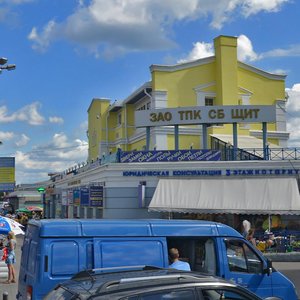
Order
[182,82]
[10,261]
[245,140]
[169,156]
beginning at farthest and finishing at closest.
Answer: [182,82] < [245,140] < [169,156] < [10,261]

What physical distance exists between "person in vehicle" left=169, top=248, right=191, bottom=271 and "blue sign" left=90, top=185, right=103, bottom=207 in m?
19.3

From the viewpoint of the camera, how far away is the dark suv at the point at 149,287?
4891mm

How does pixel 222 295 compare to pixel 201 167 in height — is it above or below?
below

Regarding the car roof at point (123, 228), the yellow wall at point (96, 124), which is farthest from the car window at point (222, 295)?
the yellow wall at point (96, 124)

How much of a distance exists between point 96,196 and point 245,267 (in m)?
19.2

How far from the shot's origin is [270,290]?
8953mm

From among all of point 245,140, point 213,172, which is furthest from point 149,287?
point 245,140

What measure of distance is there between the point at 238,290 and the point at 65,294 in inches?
69.6

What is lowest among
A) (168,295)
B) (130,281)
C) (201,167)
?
(168,295)

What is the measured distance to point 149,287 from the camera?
197 inches

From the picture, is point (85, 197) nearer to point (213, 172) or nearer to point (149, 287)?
point (213, 172)

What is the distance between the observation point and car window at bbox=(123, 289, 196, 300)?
4.90 m

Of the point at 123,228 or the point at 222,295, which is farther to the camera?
the point at 123,228

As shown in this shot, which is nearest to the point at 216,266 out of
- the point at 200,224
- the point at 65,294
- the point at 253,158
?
the point at 200,224
